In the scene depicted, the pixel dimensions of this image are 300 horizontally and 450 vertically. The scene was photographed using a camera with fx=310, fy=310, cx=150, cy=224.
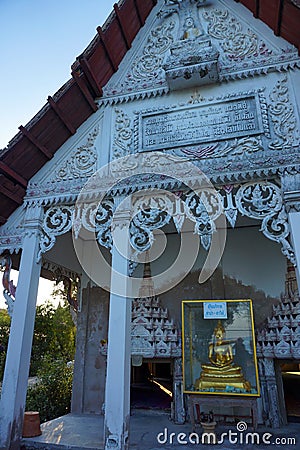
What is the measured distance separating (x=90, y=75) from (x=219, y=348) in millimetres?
5517

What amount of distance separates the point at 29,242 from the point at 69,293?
2889 mm

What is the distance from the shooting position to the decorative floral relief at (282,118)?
4668 mm

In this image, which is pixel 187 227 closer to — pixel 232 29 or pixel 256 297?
pixel 256 297

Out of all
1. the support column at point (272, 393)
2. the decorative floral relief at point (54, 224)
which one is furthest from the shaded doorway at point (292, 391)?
the decorative floral relief at point (54, 224)

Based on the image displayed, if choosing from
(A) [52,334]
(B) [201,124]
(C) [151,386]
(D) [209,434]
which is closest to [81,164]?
(B) [201,124]

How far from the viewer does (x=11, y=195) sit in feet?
17.6

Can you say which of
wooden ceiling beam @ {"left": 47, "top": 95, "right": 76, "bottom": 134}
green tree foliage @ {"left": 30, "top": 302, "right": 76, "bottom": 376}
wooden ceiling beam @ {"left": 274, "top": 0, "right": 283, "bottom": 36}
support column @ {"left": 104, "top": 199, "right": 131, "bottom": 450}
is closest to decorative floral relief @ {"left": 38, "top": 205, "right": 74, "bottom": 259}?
support column @ {"left": 104, "top": 199, "right": 131, "bottom": 450}

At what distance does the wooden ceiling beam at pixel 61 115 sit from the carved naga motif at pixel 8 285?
8.43 ft

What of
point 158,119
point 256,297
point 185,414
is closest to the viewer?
point 158,119

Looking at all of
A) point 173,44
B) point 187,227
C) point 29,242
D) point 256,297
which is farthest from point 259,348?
point 173,44

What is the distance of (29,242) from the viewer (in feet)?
17.1

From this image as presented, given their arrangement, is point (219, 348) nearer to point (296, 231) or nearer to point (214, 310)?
point (214, 310)

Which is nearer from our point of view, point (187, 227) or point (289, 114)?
point (289, 114)

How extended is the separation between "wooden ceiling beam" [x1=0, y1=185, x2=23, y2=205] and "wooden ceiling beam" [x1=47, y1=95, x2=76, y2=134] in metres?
1.54
